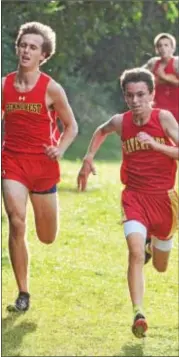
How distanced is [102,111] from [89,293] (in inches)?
1576

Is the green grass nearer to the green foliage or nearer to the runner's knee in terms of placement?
the runner's knee

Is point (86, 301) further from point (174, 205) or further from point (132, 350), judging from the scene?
point (174, 205)

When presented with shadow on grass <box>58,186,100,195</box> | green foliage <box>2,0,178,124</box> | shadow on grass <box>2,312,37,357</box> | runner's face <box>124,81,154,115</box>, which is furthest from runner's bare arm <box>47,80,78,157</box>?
shadow on grass <box>58,186,100,195</box>

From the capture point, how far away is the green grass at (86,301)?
32.3 feet

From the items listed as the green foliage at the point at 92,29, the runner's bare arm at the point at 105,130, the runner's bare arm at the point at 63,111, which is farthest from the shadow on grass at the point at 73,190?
the runner's bare arm at the point at 105,130

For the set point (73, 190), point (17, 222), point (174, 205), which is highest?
point (174, 205)

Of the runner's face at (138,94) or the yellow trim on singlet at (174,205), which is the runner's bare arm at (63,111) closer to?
the yellow trim on singlet at (174,205)

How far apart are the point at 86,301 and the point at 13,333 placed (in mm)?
1635

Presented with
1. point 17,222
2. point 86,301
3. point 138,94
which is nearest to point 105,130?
point 138,94

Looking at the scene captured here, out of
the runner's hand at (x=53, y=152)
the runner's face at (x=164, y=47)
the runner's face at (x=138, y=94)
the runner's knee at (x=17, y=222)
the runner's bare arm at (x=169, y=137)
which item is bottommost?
the runner's knee at (x=17, y=222)

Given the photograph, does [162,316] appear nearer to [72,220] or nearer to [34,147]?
[34,147]

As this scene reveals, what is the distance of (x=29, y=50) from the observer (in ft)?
30.5

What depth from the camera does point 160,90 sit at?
16.1m

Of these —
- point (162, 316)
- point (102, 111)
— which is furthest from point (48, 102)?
point (102, 111)
